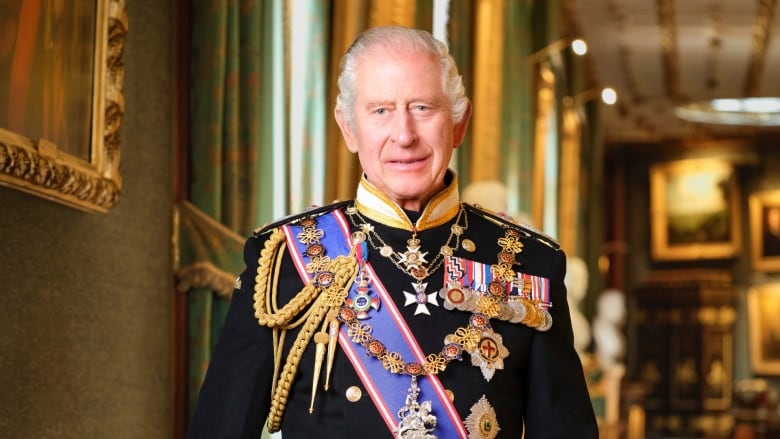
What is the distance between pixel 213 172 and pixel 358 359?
2190mm

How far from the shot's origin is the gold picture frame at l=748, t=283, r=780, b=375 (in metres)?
19.2

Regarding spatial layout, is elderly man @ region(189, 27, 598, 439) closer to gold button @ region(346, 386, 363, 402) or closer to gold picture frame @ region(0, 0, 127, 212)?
gold button @ region(346, 386, 363, 402)

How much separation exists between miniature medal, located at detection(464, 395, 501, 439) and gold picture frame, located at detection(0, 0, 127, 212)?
4.30ft

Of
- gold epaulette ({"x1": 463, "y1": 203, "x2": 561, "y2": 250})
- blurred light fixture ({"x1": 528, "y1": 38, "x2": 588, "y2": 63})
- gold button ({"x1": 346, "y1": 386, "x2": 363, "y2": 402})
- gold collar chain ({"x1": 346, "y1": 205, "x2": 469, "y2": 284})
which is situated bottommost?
gold button ({"x1": 346, "y1": 386, "x2": 363, "y2": 402})

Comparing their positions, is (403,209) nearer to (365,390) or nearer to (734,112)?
(365,390)

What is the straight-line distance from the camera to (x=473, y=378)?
2463 millimetres

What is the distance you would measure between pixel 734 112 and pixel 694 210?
2.25 meters

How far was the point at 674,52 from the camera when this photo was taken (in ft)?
47.8

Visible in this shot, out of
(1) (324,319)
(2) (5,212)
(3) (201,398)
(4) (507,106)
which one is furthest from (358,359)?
(4) (507,106)

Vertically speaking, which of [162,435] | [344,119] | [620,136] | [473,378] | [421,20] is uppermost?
[620,136]

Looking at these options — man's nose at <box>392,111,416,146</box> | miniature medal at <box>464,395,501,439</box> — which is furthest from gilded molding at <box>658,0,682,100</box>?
miniature medal at <box>464,395,501,439</box>

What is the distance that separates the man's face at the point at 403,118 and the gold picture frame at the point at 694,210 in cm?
1793

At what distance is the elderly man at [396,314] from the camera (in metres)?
2.42

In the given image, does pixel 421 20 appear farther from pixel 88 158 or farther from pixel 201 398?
pixel 201 398
